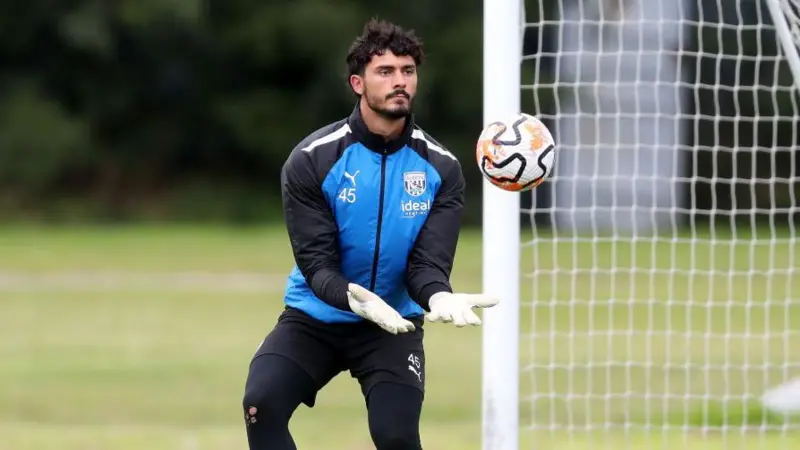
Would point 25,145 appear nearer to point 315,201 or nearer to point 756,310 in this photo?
point 756,310

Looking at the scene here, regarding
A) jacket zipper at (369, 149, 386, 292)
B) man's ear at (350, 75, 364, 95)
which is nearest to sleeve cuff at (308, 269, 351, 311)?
jacket zipper at (369, 149, 386, 292)

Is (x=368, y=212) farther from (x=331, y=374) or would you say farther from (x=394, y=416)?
(x=394, y=416)

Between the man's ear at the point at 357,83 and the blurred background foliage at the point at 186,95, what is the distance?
2565cm

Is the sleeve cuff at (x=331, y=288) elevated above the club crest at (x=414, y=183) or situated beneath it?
situated beneath

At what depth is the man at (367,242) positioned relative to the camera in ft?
17.8

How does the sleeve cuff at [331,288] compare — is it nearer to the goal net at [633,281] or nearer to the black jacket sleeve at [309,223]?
the black jacket sleeve at [309,223]

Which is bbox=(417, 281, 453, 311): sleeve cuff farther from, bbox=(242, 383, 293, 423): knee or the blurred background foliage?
the blurred background foliage

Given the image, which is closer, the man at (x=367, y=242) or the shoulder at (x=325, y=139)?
the man at (x=367, y=242)

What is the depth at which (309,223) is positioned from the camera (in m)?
5.48

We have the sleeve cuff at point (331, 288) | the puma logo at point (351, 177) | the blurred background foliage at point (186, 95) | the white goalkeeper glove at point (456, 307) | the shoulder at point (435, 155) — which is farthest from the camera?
the blurred background foliage at point (186, 95)

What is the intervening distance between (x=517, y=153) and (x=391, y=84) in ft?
1.91

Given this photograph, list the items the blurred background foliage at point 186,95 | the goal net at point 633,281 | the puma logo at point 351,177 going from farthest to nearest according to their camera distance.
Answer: the blurred background foliage at point 186,95 < the goal net at point 633,281 < the puma logo at point 351,177

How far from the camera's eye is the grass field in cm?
859

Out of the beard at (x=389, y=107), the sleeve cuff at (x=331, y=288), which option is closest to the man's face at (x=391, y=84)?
the beard at (x=389, y=107)
